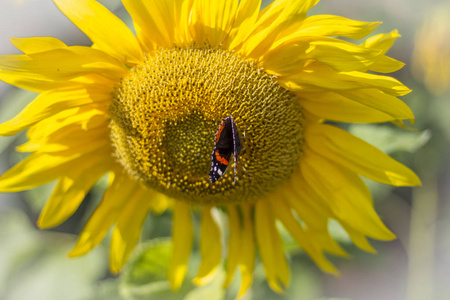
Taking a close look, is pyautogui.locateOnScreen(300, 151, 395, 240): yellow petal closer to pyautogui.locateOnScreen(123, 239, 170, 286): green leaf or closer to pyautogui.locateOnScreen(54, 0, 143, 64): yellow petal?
pyautogui.locateOnScreen(54, 0, 143, 64): yellow petal

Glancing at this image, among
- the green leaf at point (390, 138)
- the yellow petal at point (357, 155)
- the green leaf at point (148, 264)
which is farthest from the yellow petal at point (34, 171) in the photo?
the green leaf at point (390, 138)

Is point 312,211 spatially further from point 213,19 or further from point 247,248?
point 213,19

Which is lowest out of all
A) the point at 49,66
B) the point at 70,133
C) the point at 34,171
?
the point at 34,171

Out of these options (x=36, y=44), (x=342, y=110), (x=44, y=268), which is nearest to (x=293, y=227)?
(x=342, y=110)

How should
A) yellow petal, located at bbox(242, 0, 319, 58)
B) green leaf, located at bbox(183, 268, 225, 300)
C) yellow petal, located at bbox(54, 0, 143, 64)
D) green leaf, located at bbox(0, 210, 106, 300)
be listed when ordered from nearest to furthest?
1. yellow petal, located at bbox(242, 0, 319, 58)
2. yellow petal, located at bbox(54, 0, 143, 64)
3. green leaf, located at bbox(183, 268, 225, 300)
4. green leaf, located at bbox(0, 210, 106, 300)

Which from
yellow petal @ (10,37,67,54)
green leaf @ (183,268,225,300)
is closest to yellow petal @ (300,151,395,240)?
green leaf @ (183,268,225,300)

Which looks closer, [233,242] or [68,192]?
[68,192]

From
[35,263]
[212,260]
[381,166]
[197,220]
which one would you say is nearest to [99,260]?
[35,263]
